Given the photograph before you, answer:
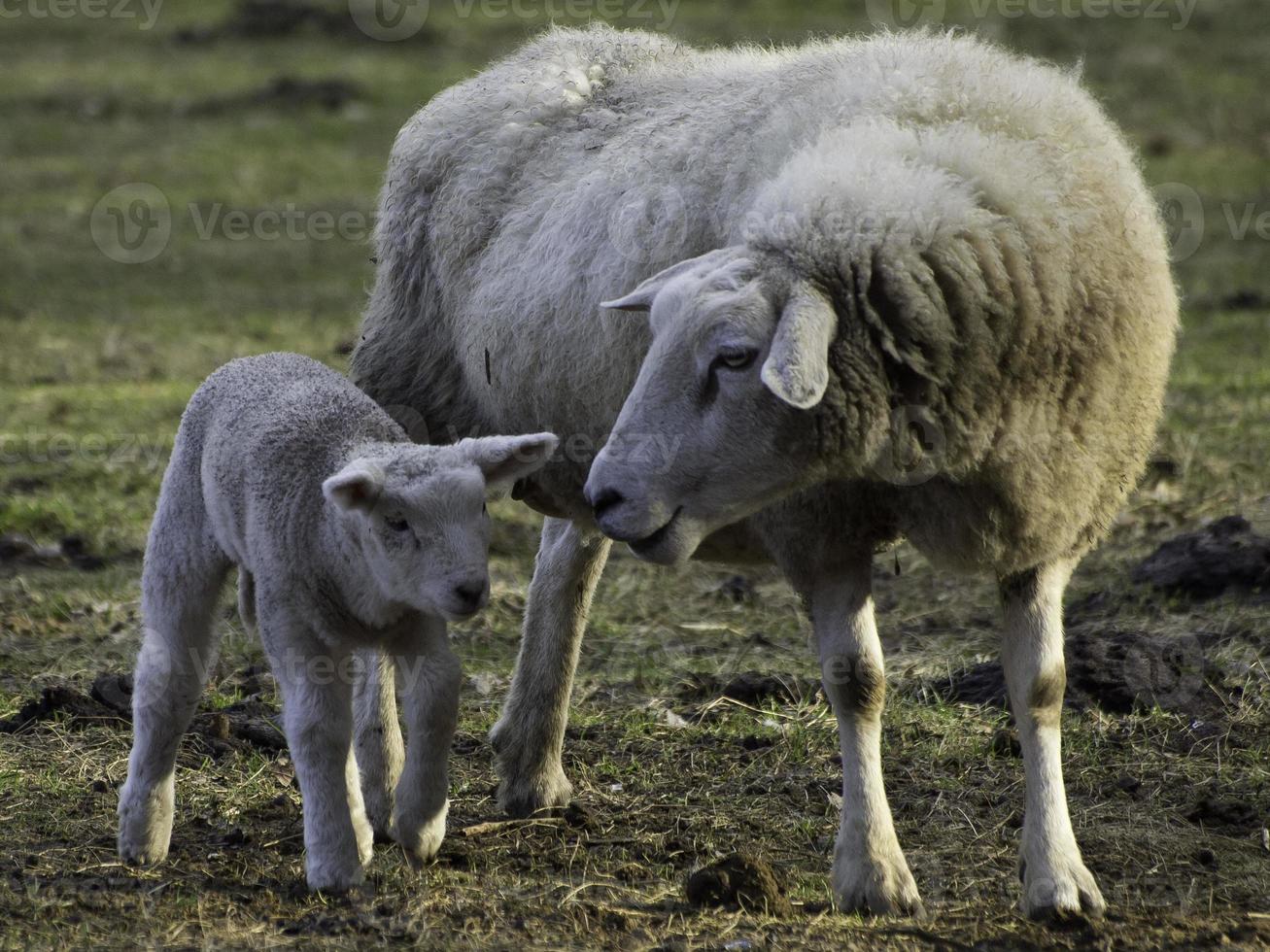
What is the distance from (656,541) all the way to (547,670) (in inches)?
62.8

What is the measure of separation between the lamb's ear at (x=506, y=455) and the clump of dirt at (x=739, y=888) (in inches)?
42.1

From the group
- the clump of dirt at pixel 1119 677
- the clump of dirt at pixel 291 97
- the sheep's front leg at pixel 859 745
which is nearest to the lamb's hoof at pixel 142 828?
the sheep's front leg at pixel 859 745

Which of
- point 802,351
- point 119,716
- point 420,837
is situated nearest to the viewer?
point 802,351

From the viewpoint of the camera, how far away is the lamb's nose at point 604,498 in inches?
151

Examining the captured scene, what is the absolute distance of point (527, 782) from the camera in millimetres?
5109

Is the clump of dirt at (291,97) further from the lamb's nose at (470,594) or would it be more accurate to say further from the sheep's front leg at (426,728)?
the lamb's nose at (470,594)

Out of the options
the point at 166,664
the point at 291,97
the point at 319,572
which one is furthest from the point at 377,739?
the point at 291,97

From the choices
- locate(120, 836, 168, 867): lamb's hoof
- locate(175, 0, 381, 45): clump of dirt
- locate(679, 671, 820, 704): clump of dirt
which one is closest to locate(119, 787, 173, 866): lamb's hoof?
locate(120, 836, 168, 867): lamb's hoof

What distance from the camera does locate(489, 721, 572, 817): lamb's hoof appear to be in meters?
5.05

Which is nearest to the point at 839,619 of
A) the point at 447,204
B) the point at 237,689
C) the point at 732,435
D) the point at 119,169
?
the point at 732,435

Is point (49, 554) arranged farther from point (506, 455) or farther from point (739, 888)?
point (739, 888)

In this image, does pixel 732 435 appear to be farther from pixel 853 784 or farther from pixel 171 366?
pixel 171 366

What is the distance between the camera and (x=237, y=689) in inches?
230

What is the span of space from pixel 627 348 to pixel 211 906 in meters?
1.74
